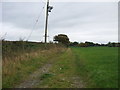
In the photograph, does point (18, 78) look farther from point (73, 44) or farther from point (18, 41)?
point (73, 44)

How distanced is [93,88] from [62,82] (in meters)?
1.74

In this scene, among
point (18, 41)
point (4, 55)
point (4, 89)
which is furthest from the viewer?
point (18, 41)

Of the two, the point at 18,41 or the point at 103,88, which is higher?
the point at 18,41

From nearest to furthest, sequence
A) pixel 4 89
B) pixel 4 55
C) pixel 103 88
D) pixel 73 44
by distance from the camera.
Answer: pixel 103 88 → pixel 4 89 → pixel 4 55 → pixel 73 44

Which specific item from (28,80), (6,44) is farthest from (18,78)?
(6,44)

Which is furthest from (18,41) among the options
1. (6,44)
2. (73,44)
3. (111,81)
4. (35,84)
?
(73,44)

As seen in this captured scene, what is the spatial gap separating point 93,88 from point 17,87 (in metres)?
2.87

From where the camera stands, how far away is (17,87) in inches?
322

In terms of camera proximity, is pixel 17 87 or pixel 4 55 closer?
pixel 17 87

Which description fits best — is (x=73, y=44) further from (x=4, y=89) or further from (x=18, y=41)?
(x=4, y=89)

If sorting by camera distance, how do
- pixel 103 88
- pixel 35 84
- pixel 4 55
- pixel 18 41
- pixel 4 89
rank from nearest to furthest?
pixel 103 88
pixel 4 89
pixel 35 84
pixel 4 55
pixel 18 41

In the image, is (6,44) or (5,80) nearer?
(5,80)

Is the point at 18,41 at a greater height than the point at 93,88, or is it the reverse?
the point at 18,41

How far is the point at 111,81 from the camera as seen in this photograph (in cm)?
800
